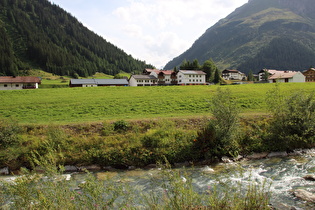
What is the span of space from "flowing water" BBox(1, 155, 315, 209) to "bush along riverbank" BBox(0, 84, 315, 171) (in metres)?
1.62

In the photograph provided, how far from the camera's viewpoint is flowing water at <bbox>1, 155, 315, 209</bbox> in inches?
470

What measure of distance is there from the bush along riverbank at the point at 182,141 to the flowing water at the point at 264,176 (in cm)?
162

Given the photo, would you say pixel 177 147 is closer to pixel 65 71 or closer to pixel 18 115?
pixel 18 115

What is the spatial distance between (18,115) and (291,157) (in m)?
40.8

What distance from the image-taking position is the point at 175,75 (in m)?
115

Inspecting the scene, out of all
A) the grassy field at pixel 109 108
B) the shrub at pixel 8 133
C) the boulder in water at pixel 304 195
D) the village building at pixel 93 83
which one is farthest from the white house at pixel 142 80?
the boulder in water at pixel 304 195

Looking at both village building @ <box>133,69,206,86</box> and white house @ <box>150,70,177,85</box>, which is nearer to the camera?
village building @ <box>133,69,206,86</box>

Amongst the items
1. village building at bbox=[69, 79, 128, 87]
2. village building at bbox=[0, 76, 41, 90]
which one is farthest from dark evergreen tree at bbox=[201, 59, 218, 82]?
village building at bbox=[0, 76, 41, 90]

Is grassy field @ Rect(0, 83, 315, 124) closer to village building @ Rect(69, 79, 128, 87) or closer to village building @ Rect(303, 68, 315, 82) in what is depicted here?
village building @ Rect(69, 79, 128, 87)

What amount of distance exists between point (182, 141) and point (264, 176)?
326 inches

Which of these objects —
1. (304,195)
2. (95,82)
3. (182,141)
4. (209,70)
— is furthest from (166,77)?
(304,195)

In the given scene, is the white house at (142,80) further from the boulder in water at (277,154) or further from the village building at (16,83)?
the boulder in water at (277,154)

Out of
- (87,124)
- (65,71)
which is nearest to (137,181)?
(87,124)

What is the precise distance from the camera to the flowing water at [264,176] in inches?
470
